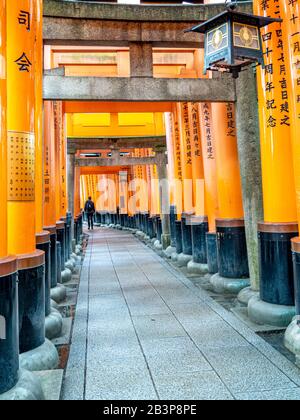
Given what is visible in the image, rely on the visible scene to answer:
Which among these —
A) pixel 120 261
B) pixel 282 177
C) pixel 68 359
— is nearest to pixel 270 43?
pixel 282 177

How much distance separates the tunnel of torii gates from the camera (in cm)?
387

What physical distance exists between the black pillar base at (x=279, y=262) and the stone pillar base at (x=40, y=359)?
119 inches

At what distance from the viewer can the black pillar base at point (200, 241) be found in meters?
9.38

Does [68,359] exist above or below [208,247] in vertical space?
below

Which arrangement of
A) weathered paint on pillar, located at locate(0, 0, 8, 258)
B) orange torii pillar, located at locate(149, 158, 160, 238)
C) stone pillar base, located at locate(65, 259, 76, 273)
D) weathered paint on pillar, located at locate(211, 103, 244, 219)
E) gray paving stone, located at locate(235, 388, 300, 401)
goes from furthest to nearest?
orange torii pillar, located at locate(149, 158, 160, 238) < stone pillar base, located at locate(65, 259, 76, 273) < weathered paint on pillar, located at locate(211, 103, 244, 219) < gray paving stone, located at locate(235, 388, 300, 401) < weathered paint on pillar, located at locate(0, 0, 8, 258)

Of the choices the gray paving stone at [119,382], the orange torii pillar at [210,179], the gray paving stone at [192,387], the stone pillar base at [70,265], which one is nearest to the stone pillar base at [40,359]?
the gray paving stone at [119,382]

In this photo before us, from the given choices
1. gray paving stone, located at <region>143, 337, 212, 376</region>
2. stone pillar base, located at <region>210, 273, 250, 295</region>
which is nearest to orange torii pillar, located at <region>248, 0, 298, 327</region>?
gray paving stone, located at <region>143, 337, 212, 376</region>

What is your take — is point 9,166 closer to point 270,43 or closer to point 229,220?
point 270,43

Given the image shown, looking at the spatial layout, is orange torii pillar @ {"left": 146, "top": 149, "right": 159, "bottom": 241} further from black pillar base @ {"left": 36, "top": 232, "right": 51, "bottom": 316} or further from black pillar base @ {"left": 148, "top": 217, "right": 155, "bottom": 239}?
black pillar base @ {"left": 36, "top": 232, "right": 51, "bottom": 316}

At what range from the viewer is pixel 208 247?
8.36 meters

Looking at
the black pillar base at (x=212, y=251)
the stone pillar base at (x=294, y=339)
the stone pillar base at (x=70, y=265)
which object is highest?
the black pillar base at (x=212, y=251)

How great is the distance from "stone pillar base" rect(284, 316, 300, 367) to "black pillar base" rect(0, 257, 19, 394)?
285 cm

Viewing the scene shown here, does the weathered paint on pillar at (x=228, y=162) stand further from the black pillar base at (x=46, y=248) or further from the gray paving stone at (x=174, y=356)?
the black pillar base at (x=46, y=248)

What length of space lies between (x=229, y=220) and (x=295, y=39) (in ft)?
11.8
